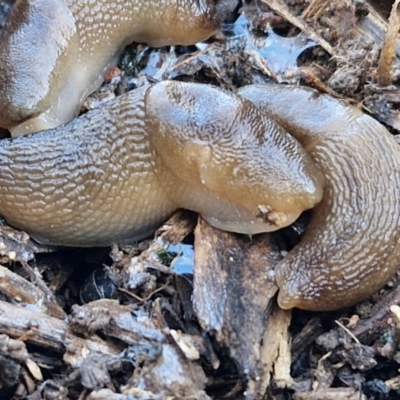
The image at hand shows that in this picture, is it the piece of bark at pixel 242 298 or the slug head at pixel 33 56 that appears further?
the slug head at pixel 33 56

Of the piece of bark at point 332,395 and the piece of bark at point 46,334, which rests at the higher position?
the piece of bark at point 332,395

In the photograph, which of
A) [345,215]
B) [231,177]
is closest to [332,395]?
[345,215]

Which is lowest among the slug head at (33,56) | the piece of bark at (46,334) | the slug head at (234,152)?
the piece of bark at (46,334)

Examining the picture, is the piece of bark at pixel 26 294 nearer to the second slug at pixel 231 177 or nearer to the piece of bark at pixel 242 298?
the second slug at pixel 231 177

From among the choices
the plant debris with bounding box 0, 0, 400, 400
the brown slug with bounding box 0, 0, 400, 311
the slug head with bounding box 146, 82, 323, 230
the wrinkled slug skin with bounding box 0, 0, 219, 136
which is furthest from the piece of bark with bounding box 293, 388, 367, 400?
the wrinkled slug skin with bounding box 0, 0, 219, 136

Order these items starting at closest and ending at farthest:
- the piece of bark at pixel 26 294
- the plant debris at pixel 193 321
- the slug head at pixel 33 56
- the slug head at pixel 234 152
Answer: the plant debris at pixel 193 321 → the piece of bark at pixel 26 294 → the slug head at pixel 234 152 → the slug head at pixel 33 56

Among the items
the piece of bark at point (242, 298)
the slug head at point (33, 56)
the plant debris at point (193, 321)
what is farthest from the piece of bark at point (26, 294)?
the slug head at point (33, 56)

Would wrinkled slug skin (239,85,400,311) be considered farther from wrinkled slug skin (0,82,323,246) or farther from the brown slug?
wrinkled slug skin (0,82,323,246)

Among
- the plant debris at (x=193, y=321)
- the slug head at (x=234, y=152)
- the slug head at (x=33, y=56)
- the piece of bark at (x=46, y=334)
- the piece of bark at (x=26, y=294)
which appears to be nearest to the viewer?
the plant debris at (x=193, y=321)
